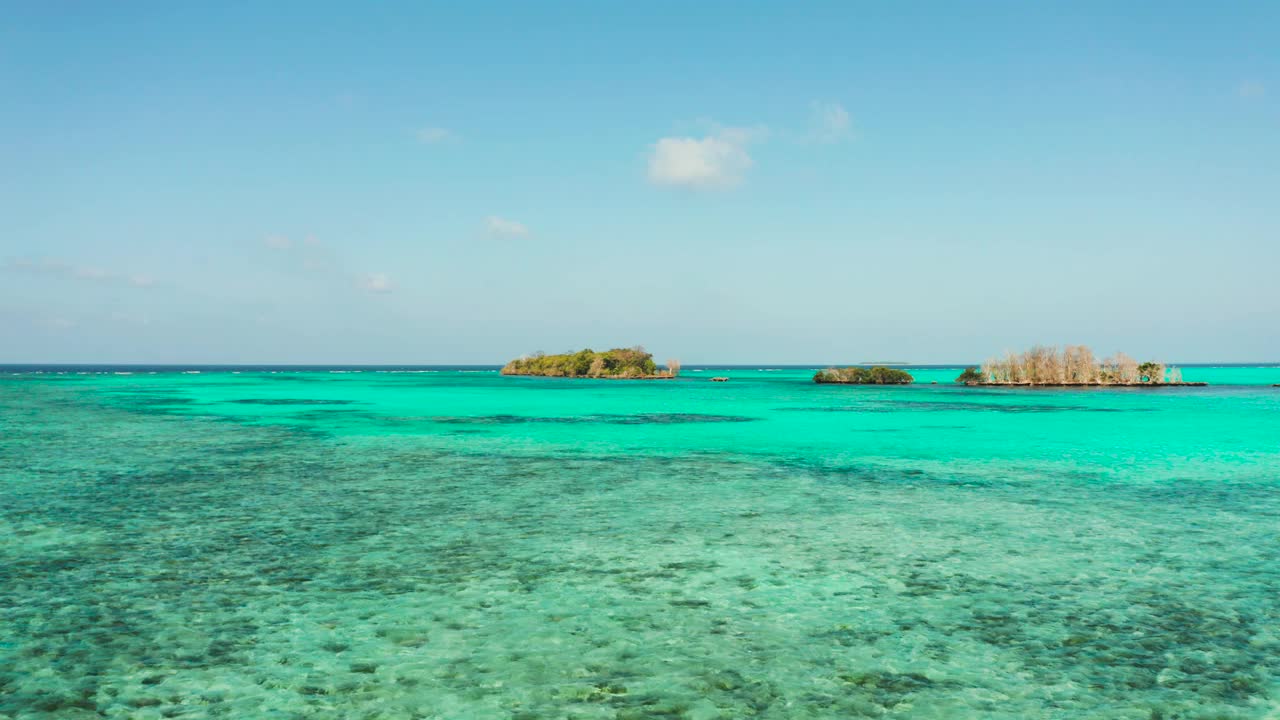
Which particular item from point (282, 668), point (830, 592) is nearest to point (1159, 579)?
point (830, 592)

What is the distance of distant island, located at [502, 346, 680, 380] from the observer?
134875 mm

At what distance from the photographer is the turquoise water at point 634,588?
740cm

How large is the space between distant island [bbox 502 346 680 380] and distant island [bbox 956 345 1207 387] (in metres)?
49.9

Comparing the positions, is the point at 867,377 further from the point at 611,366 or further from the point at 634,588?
the point at 634,588

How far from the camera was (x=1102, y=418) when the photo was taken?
1751 inches

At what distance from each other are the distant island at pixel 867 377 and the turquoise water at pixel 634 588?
86.9 m

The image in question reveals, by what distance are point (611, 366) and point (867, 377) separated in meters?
44.8

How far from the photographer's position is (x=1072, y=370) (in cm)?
9125

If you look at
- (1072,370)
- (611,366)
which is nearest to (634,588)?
(1072,370)

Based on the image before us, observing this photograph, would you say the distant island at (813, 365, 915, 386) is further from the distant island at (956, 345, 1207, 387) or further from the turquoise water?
the turquoise water

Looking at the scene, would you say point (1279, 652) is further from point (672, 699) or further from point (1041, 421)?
point (1041, 421)

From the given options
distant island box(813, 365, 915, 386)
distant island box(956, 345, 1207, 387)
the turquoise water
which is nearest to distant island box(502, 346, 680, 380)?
distant island box(813, 365, 915, 386)

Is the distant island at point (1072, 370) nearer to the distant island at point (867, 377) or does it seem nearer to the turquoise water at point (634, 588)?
the distant island at point (867, 377)

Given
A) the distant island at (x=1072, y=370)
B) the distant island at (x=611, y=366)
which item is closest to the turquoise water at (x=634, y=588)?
the distant island at (x=1072, y=370)
